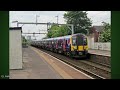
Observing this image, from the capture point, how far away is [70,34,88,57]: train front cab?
817 inches

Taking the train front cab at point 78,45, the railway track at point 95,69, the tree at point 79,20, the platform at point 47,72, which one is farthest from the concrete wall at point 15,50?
the train front cab at point 78,45

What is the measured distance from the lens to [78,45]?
2086 centimetres

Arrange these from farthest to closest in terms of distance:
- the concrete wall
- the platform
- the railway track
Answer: the concrete wall < the railway track < the platform

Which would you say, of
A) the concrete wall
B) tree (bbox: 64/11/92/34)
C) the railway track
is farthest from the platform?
tree (bbox: 64/11/92/34)

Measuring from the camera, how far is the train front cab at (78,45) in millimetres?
20750

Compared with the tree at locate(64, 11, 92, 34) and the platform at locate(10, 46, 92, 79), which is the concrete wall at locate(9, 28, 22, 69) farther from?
the tree at locate(64, 11, 92, 34)

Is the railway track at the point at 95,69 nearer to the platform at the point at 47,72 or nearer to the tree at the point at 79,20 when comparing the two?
the platform at the point at 47,72

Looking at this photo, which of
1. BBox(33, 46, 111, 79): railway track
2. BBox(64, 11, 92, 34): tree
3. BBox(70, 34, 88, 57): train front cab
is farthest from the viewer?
BBox(70, 34, 88, 57): train front cab

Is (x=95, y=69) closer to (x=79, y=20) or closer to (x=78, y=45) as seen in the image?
(x=78, y=45)

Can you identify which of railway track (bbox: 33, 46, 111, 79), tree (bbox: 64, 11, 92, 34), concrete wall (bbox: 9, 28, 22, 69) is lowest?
railway track (bbox: 33, 46, 111, 79)

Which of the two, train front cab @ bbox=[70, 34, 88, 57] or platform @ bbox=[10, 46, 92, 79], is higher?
train front cab @ bbox=[70, 34, 88, 57]

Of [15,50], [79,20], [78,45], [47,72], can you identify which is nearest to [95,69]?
[47,72]
